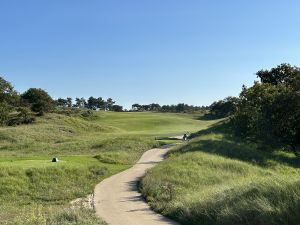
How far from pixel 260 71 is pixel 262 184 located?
59.7m

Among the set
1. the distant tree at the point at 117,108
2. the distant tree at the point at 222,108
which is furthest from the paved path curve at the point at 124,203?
the distant tree at the point at 117,108

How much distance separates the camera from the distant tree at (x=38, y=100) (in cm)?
7838

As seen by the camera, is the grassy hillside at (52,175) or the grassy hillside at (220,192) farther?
the grassy hillside at (52,175)

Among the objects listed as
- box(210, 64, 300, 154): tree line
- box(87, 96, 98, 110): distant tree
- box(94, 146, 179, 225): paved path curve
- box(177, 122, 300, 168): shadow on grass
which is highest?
box(87, 96, 98, 110): distant tree

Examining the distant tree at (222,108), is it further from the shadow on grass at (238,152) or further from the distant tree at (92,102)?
the shadow on grass at (238,152)

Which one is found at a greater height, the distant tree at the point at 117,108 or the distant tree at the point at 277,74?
the distant tree at the point at 277,74

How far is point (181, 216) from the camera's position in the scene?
14992 millimetres

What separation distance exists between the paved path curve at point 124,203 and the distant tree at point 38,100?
2033 inches

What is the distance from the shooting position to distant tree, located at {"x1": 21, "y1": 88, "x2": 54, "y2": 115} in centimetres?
7838

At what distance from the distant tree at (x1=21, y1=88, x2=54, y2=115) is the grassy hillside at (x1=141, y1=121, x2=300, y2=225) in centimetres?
4718

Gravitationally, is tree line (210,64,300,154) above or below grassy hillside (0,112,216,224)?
above

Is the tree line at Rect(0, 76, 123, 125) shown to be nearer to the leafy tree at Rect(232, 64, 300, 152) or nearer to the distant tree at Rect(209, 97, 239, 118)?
the leafy tree at Rect(232, 64, 300, 152)

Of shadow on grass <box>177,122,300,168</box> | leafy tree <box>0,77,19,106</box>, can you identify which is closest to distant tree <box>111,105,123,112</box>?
leafy tree <box>0,77,19,106</box>

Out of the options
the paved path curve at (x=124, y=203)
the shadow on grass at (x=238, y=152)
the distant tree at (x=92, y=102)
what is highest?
the distant tree at (x=92, y=102)
